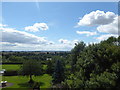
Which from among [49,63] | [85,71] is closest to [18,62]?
[49,63]

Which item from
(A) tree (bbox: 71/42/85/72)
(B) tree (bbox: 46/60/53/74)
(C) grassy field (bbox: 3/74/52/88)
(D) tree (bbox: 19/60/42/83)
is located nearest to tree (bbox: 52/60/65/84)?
(C) grassy field (bbox: 3/74/52/88)

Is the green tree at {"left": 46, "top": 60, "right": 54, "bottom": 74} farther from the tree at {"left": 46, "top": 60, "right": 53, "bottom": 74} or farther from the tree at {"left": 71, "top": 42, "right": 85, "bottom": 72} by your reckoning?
the tree at {"left": 71, "top": 42, "right": 85, "bottom": 72}

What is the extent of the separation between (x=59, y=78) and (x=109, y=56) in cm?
1442

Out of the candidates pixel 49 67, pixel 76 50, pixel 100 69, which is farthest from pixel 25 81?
pixel 100 69

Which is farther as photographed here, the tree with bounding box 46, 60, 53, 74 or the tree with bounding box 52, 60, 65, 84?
the tree with bounding box 46, 60, 53, 74

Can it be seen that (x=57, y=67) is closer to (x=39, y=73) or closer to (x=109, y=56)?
(x=39, y=73)

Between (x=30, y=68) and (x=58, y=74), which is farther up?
(x=30, y=68)

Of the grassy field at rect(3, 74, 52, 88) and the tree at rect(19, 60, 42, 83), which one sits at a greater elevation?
the tree at rect(19, 60, 42, 83)

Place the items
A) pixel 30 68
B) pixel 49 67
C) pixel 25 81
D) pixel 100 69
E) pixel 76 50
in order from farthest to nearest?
pixel 49 67
pixel 25 81
pixel 30 68
pixel 76 50
pixel 100 69

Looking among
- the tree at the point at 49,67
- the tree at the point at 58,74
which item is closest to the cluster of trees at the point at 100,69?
the tree at the point at 58,74

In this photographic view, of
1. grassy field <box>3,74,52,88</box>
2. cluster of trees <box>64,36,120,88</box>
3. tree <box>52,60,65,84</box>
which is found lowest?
grassy field <box>3,74,52,88</box>

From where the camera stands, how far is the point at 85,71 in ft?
33.2

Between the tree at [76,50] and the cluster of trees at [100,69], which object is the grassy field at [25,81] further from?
the cluster of trees at [100,69]

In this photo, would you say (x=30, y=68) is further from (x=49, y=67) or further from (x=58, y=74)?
(x=49, y=67)
